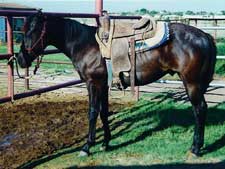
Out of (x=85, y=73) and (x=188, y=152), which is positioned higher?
(x=85, y=73)

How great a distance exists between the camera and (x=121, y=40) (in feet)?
17.2

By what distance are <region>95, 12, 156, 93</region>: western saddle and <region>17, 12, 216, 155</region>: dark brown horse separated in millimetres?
92

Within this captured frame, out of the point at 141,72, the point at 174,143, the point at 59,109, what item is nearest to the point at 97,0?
the point at 59,109

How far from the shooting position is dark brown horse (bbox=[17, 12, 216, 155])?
5.02 m

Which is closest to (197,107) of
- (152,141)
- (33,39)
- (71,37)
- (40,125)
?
(152,141)

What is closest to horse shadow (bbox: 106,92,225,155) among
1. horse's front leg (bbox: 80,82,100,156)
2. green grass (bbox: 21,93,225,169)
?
green grass (bbox: 21,93,225,169)

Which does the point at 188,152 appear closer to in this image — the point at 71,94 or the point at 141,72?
the point at 141,72

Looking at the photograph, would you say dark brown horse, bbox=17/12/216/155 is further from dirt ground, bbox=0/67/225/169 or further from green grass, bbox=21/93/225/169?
dirt ground, bbox=0/67/225/169

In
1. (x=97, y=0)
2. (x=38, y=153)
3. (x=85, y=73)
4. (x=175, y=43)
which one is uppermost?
(x=97, y=0)

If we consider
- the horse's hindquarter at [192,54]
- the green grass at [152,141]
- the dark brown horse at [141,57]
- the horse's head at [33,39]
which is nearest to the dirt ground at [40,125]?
the green grass at [152,141]

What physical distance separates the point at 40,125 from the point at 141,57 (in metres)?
2.29

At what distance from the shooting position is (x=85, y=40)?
17.4ft

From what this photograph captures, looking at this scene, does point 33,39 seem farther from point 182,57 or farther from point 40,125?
point 40,125

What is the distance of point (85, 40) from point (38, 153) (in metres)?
1.55
